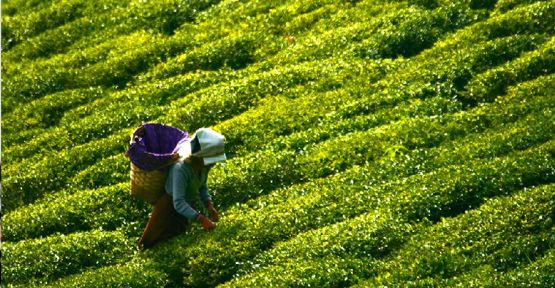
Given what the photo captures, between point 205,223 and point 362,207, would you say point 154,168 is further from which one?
point 362,207

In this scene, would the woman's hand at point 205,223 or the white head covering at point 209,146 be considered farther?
the woman's hand at point 205,223

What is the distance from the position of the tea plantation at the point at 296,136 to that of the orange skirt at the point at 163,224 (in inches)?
8.0

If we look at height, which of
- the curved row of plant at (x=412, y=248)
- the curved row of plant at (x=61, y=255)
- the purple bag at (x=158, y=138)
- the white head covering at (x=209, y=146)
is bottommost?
the curved row of plant at (x=61, y=255)

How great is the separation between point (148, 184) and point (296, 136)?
18.3 feet

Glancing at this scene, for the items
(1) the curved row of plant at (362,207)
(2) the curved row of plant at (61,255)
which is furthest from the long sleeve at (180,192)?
(2) the curved row of plant at (61,255)

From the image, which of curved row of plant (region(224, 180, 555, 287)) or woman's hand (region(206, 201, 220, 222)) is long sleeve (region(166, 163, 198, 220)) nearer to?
woman's hand (region(206, 201, 220, 222))

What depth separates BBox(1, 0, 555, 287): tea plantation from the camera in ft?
67.5

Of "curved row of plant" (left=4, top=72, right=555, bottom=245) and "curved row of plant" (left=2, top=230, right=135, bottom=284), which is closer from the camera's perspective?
"curved row of plant" (left=2, top=230, right=135, bottom=284)

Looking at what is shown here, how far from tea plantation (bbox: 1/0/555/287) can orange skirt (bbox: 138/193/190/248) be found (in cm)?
20

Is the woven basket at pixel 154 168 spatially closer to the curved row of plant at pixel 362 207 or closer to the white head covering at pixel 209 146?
the white head covering at pixel 209 146

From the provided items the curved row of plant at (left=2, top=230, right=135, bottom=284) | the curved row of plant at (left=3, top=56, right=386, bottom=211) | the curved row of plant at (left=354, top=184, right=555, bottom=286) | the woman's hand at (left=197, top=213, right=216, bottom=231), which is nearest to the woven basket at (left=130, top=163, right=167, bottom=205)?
the woman's hand at (left=197, top=213, right=216, bottom=231)

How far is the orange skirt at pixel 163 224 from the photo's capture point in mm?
21594

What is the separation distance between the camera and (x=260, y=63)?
100 ft

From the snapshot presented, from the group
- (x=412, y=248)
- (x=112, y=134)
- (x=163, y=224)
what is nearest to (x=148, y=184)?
(x=163, y=224)
